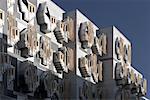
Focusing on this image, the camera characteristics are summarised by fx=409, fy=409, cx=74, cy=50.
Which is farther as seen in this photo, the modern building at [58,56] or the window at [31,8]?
the window at [31,8]

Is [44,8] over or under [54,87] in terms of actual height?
over

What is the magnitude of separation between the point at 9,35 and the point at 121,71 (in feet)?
44.4

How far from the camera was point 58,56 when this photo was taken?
26078mm

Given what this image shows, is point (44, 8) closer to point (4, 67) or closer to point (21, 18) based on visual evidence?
point (21, 18)

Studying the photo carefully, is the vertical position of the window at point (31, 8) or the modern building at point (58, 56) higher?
the window at point (31, 8)

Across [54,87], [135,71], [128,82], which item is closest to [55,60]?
[54,87]

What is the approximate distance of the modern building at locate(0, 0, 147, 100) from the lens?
22.2 metres

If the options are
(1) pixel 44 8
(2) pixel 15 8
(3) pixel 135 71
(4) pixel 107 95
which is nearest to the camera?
(2) pixel 15 8

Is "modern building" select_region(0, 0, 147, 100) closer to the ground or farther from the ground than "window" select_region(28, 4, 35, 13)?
closer to the ground

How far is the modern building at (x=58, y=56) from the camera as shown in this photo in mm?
22250

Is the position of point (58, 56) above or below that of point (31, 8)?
below

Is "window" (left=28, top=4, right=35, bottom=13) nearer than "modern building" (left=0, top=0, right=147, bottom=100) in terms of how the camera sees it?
No

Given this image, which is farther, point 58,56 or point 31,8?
point 58,56

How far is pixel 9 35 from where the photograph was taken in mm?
21984
